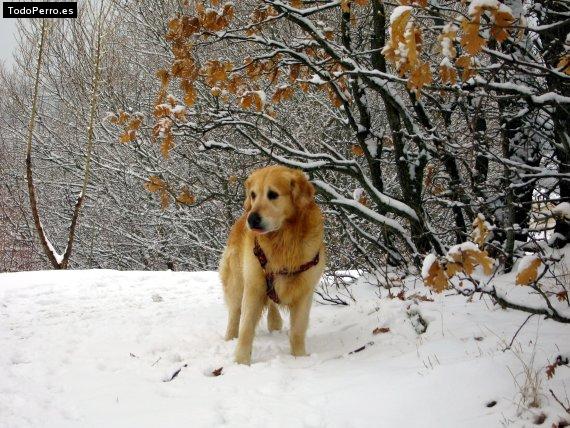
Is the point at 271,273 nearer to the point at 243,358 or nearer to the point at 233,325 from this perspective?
the point at 243,358

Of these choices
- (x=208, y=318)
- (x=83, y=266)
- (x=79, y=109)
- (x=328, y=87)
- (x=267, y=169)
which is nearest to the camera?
(x=267, y=169)

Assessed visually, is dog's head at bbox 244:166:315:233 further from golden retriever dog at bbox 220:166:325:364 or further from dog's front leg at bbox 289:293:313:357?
dog's front leg at bbox 289:293:313:357

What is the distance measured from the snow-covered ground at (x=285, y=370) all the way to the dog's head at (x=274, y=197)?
1.07 m

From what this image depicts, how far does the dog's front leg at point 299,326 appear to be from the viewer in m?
4.05

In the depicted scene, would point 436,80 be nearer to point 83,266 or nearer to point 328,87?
point 328,87

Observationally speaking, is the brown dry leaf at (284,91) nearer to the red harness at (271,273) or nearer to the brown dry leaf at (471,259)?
the red harness at (271,273)

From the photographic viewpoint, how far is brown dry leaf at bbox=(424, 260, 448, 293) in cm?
228

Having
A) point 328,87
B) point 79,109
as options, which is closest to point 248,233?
point 328,87

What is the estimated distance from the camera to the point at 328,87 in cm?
596

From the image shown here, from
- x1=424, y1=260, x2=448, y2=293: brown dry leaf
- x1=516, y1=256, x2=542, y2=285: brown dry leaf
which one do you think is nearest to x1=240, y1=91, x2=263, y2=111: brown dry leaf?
x1=424, y1=260, x2=448, y2=293: brown dry leaf

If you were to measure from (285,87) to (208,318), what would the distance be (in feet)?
8.83

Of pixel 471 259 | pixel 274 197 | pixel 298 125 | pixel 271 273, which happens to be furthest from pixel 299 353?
pixel 298 125

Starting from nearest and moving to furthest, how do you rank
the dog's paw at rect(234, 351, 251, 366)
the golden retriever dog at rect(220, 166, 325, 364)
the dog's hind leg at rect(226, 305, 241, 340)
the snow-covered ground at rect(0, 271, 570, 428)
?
the snow-covered ground at rect(0, 271, 570, 428) < the dog's paw at rect(234, 351, 251, 366) < the golden retriever dog at rect(220, 166, 325, 364) < the dog's hind leg at rect(226, 305, 241, 340)

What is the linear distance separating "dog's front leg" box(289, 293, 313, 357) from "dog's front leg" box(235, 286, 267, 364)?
0.28m
